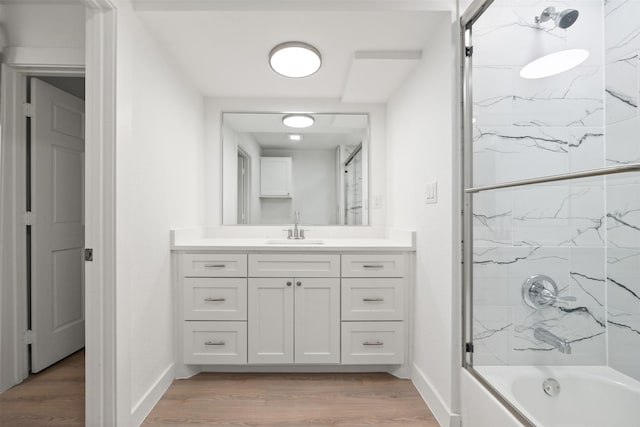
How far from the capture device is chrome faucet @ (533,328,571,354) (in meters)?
1.49

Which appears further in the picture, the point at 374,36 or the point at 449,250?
the point at 374,36

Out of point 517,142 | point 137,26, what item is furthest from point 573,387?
point 137,26

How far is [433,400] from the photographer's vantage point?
69.8 inches

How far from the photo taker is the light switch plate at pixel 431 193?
1.77m

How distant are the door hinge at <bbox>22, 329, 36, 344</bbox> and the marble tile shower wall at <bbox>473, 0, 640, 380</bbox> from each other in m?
2.64

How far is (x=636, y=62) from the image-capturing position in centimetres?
146

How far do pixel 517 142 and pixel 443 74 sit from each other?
1.63 feet

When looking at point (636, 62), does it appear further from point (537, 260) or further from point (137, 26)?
point (137, 26)

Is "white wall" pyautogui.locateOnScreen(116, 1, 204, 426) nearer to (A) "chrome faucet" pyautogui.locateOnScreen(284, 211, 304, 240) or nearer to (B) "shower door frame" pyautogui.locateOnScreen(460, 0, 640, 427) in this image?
(A) "chrome faucet" pyautogui.locateOnScreen(284, 211, 304, 240)

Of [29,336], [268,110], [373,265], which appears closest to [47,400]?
[29,336]

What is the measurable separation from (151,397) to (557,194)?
223 cm

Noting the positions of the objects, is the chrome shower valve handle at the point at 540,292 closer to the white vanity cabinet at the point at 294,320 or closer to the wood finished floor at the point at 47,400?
the white vanity cabinet at the point at 294,320

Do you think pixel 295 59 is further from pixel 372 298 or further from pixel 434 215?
pixel 372 298

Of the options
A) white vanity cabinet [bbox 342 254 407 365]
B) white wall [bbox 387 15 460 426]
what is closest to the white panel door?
white vanity cabinet [bbox 342 254 407 365]
